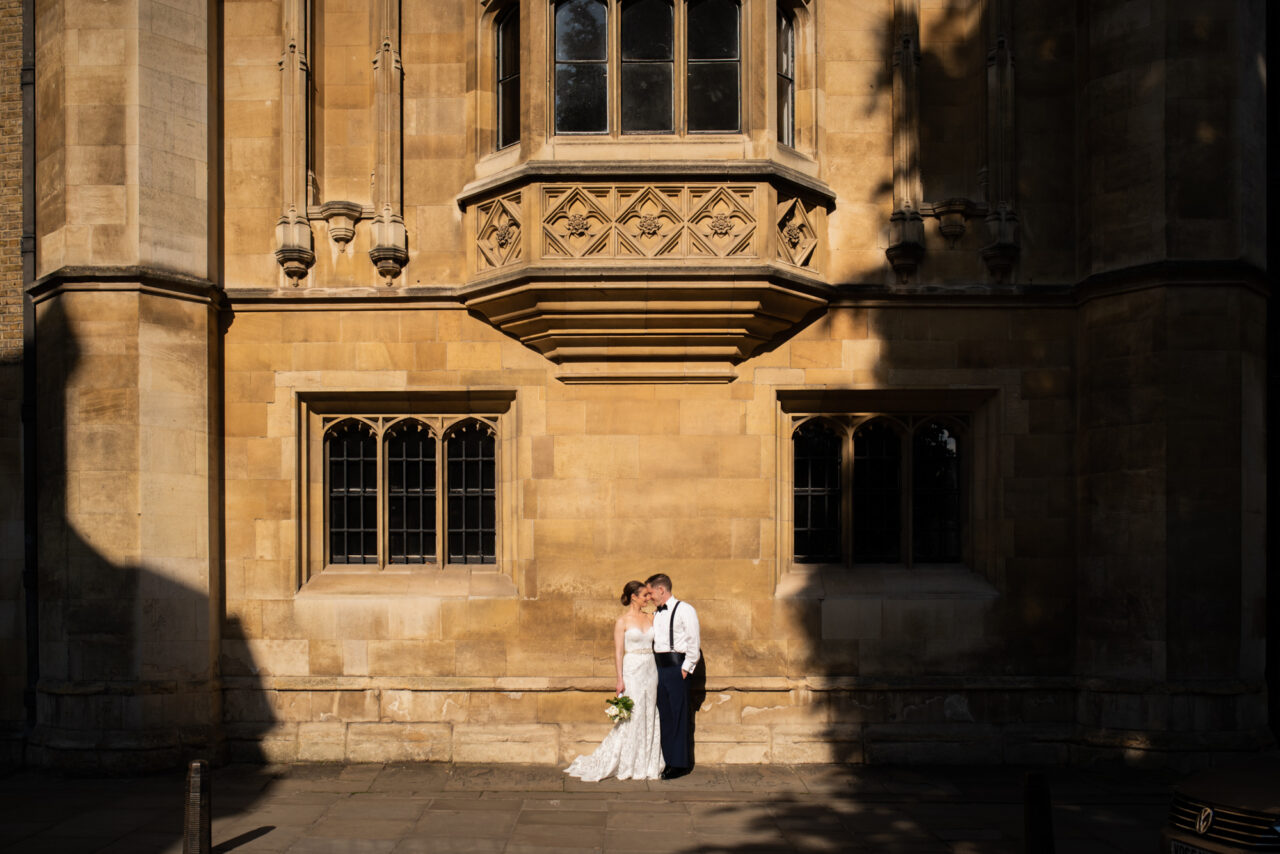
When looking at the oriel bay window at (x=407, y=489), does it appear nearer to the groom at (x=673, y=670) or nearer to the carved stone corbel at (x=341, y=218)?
the carved stone corbel at (x=341, y=218)

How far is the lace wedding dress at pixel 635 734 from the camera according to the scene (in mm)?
8766

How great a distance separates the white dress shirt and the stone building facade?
581 mm

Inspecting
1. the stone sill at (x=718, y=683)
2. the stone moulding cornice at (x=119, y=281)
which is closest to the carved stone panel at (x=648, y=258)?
the stone moulding cornice at (x=119, y=281)

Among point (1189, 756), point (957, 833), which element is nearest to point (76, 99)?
point (957, 833)

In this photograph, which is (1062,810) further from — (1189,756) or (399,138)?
(399,138)

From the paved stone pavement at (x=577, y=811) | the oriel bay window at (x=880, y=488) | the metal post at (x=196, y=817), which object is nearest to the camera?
the metal post at (x=196, y=817)

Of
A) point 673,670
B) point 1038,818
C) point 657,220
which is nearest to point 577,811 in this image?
point 673,670

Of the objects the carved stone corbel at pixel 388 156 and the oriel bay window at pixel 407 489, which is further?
the oriel bay window at pixel 407 489

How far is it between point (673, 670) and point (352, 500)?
357 cm

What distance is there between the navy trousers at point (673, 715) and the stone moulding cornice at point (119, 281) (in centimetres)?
545

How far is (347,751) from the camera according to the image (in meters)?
9.38

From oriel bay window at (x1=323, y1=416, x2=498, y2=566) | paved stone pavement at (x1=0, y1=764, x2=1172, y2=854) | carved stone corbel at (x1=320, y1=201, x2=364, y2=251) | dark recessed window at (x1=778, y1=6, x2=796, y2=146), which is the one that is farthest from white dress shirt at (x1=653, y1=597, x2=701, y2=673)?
carved stone corbel at (x1=320, y1=201, x2=364, y2=251)

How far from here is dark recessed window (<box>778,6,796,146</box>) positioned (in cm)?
967

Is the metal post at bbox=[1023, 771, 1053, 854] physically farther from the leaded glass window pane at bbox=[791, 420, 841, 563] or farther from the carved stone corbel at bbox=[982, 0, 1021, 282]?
the carved stone corbel at bbox=[982, 0, 1021, 282]
